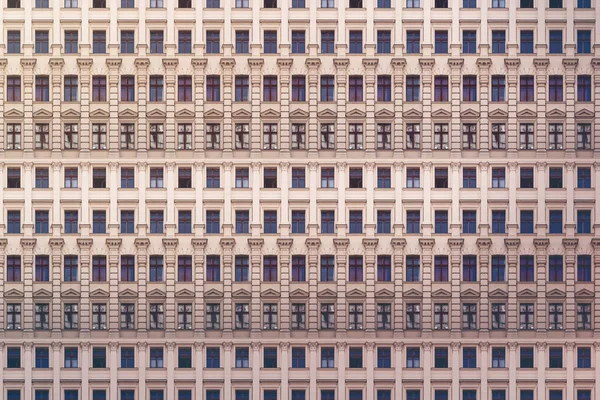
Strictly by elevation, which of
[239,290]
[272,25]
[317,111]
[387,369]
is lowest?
[387,369]

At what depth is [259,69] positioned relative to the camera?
67.8 metres

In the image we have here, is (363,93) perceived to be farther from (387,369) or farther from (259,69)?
(387,369)

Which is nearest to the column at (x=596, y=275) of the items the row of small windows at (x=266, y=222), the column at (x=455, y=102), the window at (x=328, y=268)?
the row of small windows at (x=266, y=222)

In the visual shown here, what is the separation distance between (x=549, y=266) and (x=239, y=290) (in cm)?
1613

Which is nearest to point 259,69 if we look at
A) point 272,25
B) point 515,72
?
point 272,25

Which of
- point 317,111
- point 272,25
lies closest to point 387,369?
point 317,111

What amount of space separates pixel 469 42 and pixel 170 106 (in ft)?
52.1

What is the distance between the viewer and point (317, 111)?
67.8 m

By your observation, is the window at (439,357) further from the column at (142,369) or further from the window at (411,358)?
the column at (142,369)

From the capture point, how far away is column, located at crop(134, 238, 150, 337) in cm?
6744

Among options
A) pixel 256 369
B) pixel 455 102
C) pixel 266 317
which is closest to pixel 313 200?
pixel 266 317

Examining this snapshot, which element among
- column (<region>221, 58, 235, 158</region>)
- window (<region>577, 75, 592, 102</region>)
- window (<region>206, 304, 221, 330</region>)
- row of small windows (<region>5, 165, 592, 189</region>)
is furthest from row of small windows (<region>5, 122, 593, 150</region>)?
window (<region>206, 304, 221, 330</region>)

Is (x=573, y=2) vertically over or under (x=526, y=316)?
over

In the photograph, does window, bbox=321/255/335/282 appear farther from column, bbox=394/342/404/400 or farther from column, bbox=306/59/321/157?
column, bbox=306/59/321/157
